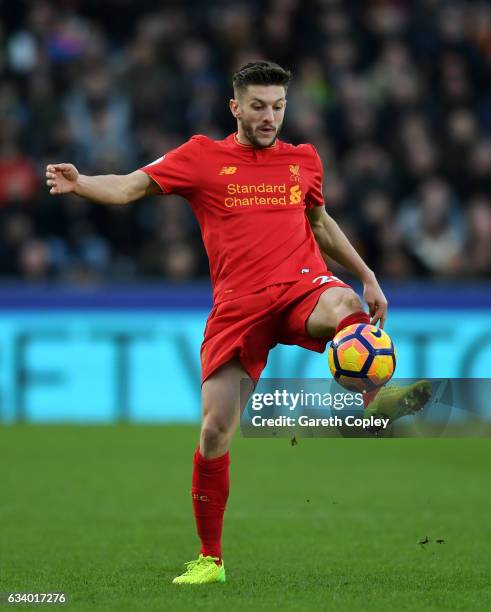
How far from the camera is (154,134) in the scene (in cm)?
1440

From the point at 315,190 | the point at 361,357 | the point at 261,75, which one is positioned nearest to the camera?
the point at 361,357

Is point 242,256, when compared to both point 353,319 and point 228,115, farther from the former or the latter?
point 228,115

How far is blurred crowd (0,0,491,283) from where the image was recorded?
13.6m

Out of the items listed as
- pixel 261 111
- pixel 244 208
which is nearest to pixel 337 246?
pixel 244 208

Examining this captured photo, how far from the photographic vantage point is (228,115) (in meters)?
14.7

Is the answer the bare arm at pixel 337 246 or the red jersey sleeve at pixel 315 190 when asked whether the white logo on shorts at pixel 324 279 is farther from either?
the red jersey sleeve at pixel 315 190

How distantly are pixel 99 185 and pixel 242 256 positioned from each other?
684mm

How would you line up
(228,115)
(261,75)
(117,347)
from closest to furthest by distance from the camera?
(261,75) → (117,347) → (228,115)

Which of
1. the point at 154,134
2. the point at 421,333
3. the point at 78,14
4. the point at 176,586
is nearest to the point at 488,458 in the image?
the point at 421,333

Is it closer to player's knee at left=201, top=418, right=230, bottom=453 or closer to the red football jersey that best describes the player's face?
the red football jersey

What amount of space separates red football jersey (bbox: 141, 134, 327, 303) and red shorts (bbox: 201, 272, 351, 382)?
0.06 m

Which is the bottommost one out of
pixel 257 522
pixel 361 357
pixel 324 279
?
pixel 257 522

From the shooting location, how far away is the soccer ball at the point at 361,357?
5312 millimetres

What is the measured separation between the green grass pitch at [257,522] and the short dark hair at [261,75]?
6.93 ft
